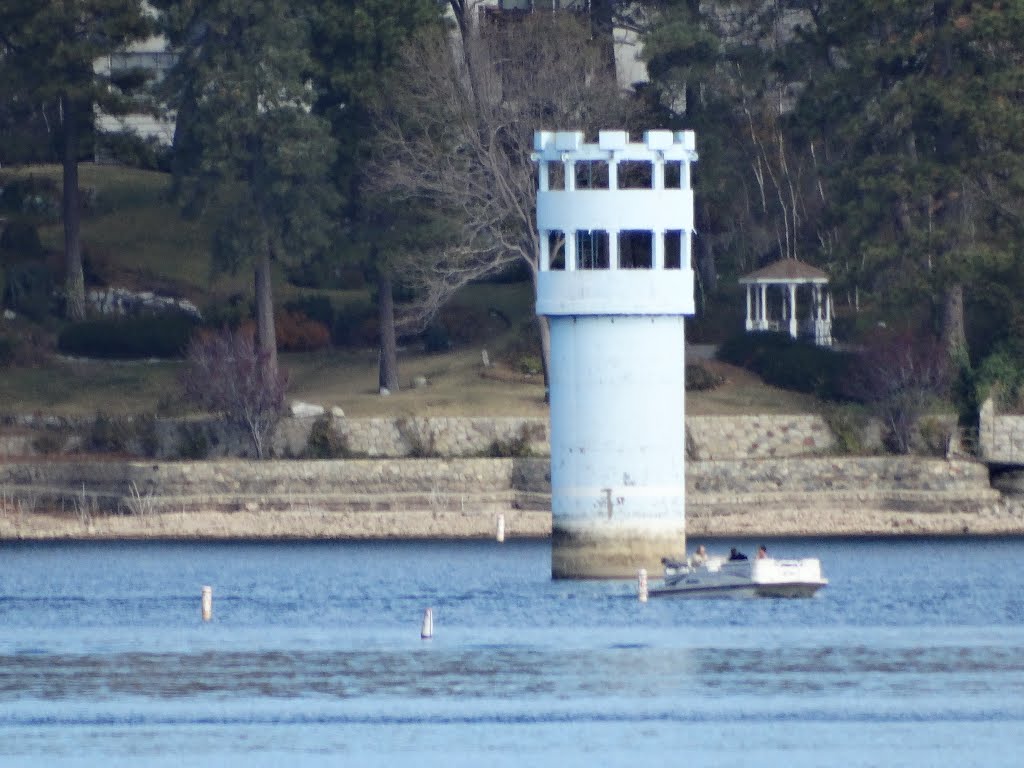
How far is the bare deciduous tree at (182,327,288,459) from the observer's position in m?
78.6

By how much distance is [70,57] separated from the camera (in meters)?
87.7

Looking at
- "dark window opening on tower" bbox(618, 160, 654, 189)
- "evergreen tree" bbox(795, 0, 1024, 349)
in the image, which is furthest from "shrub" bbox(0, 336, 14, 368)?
"evergreen tree" bbox(795, 0, 1024, 349)

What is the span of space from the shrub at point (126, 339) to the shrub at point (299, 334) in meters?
2.55

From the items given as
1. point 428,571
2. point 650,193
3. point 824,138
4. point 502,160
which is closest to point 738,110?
point 824,138

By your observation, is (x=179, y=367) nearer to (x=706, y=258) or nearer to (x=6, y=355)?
(x=6, y=355)

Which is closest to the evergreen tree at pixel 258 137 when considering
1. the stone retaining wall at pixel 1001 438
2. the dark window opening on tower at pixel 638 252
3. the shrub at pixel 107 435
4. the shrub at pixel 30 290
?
the shrub at pixel 107 435

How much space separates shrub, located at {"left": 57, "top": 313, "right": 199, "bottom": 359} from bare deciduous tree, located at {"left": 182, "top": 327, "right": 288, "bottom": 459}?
5756 millimetres

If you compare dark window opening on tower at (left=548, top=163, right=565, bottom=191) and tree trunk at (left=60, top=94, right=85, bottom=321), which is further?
tree trunk at (left=60, top=94, right=85, bottom=321)

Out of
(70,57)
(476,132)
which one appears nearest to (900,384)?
(476,132)

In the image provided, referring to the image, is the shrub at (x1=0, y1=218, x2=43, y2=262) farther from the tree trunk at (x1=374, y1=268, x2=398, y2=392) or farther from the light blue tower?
the light blue tower

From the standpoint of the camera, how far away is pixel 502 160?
81438 mm

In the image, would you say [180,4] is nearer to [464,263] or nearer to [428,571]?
[464,263]

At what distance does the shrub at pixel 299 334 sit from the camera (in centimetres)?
8775

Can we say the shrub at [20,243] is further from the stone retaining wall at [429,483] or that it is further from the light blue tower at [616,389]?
the light blue tower at [616,389]
